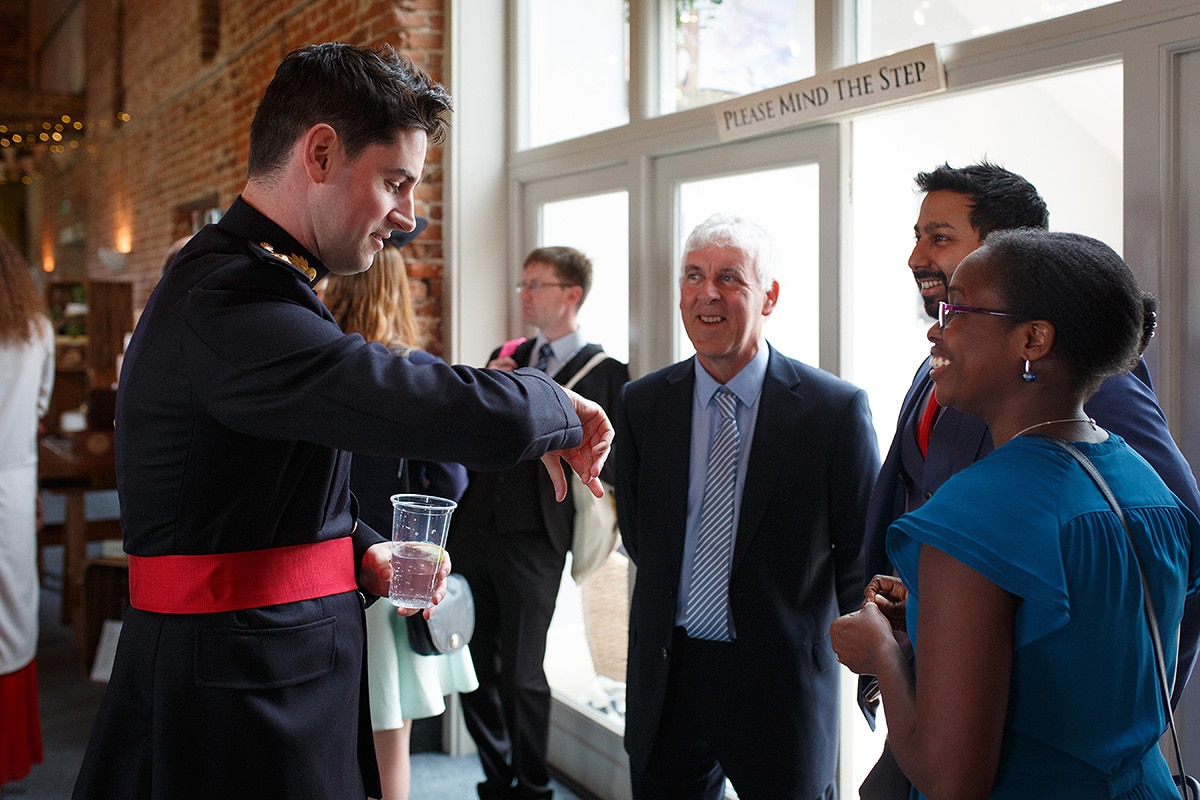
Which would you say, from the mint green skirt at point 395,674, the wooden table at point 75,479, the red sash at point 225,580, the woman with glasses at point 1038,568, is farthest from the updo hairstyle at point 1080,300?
the wooden table at point 75,479

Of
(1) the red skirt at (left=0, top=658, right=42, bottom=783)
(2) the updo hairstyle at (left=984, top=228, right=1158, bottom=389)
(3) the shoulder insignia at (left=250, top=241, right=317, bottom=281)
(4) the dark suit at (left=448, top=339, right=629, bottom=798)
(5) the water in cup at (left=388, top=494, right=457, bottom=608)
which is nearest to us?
(2) the updo hairstyle at (left=984, top=228, right=1158, bottom=389)

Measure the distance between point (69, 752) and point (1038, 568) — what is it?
4305mm

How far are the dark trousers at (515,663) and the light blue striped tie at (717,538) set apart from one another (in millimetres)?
1148

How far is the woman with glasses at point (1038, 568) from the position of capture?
→ 49.6 inches

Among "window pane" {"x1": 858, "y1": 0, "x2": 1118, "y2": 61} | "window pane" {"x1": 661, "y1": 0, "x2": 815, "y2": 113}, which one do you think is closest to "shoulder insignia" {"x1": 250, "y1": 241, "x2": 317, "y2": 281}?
"window pane" {"x1": 858, "y1": 0, "x2": 1118, "y2": 61}

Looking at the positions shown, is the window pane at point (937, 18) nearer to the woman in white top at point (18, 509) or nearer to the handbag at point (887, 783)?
the handbag at point (887, 783)

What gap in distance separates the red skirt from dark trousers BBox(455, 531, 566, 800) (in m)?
1.71

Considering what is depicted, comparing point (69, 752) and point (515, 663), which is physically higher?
point (515, 663)

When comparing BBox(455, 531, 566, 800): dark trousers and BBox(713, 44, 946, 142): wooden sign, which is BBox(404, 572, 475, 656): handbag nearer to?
A: BBox(455, 531, 566, 800): dark trousers

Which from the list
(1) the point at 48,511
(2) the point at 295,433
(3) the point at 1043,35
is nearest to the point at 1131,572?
(2) the point at 295,433

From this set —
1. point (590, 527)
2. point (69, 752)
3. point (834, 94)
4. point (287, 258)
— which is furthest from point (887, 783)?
point (69, 752)

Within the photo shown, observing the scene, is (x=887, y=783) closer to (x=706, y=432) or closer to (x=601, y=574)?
(x=706, y=432)

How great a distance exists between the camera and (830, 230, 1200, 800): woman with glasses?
1.26m

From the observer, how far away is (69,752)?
4.38 meters
